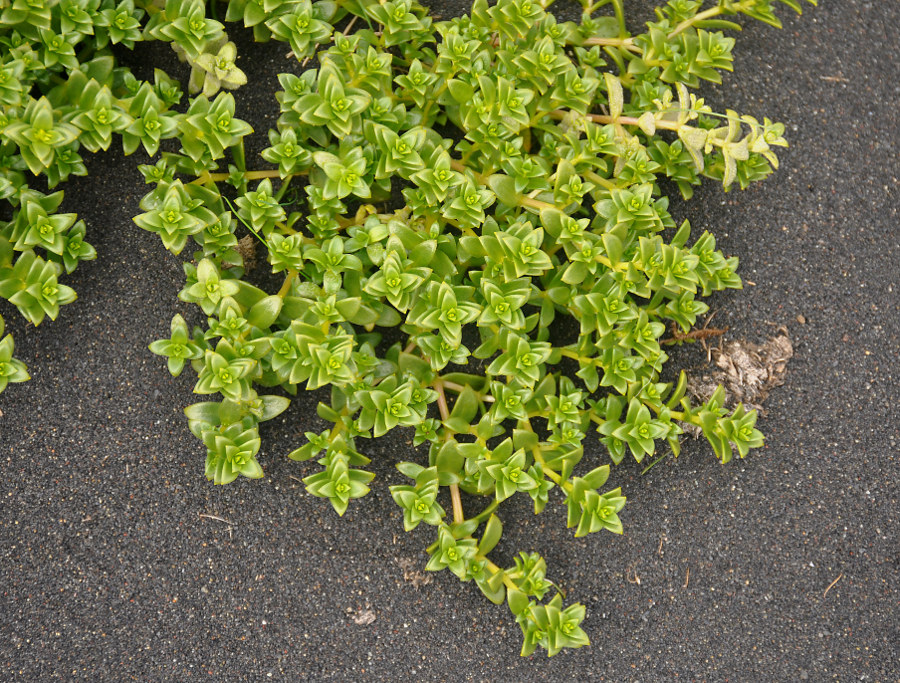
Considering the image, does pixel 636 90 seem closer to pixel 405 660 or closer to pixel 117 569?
pixel 405 660

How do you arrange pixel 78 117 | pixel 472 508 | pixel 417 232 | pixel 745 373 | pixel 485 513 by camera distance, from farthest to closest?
pixel 745 373
pixel 472 508
pixel 485 513
pixel 417 232
pixel 78 117

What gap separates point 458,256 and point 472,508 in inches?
32.2

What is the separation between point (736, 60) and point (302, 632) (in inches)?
97.1

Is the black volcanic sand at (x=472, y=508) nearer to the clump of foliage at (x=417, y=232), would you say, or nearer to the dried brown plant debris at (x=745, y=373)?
the dried brown plant debris at (x=745, y=373)

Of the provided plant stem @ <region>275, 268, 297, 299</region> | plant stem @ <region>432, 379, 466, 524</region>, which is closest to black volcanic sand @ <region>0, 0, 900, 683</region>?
plant stem @ <region>432, 379, 466, 524</region>

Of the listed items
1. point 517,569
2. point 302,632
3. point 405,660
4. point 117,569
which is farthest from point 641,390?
point 117,569

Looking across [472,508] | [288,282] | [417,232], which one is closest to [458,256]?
[417,232]

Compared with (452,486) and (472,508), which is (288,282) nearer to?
(452,486)

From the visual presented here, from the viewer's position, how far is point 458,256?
2.30 metres

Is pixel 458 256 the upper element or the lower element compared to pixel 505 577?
upper

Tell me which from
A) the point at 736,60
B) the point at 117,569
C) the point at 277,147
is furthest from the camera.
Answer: the point at 736,60

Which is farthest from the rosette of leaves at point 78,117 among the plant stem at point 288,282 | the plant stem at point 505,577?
the plant stem at point 505,577

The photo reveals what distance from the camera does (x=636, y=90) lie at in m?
2.46

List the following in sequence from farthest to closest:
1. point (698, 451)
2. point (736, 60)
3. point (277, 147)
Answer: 1. point (736, 60)
2. point (698, 451)
3. point (277, 147)
